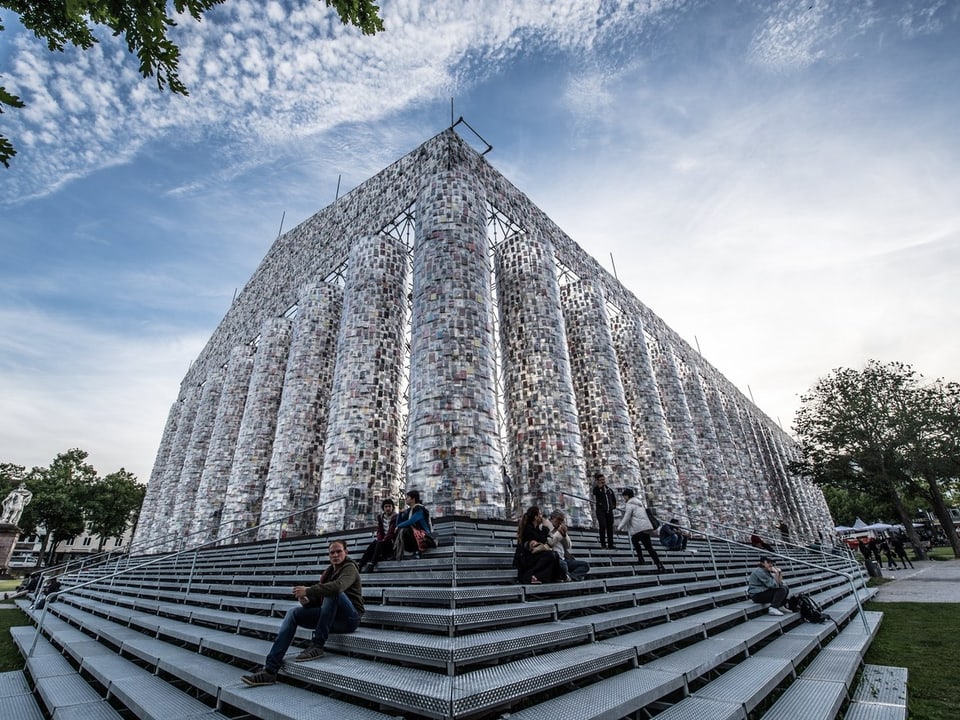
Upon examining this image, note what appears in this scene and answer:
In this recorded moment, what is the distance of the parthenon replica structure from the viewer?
38.7ft

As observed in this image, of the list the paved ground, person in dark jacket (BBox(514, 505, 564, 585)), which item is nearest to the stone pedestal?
person in dark jacket (BBox(514, 505, 564, 585))

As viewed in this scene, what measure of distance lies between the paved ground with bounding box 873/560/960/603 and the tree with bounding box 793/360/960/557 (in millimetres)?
10250

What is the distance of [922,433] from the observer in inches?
916

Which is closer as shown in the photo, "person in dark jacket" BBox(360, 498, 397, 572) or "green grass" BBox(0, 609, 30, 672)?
"person in dark jacket" BBox(360, 498, 397, 572)

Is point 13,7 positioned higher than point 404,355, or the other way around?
point 404,355

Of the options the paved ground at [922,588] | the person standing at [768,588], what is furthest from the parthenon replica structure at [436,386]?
the person standing at [768,588]

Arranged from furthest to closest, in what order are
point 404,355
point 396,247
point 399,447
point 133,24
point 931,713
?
1. point 396,247
2. point 404,355
3. point 399,447
4. point 931,713
5. point 133,24

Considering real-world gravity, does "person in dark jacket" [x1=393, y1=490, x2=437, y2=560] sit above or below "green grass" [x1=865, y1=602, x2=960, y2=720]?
above

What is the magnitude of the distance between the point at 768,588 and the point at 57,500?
44.5 metres

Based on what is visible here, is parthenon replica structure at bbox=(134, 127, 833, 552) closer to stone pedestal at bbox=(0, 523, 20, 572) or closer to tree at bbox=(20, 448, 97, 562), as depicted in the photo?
stone pedestal at bbox=(0, 523, 20, 572)

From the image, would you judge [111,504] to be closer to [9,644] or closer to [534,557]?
[9,644]

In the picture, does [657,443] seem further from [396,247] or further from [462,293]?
[396,247]

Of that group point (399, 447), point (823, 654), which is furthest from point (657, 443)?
point (823, 654)

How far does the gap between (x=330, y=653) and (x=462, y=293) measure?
9.84 m
